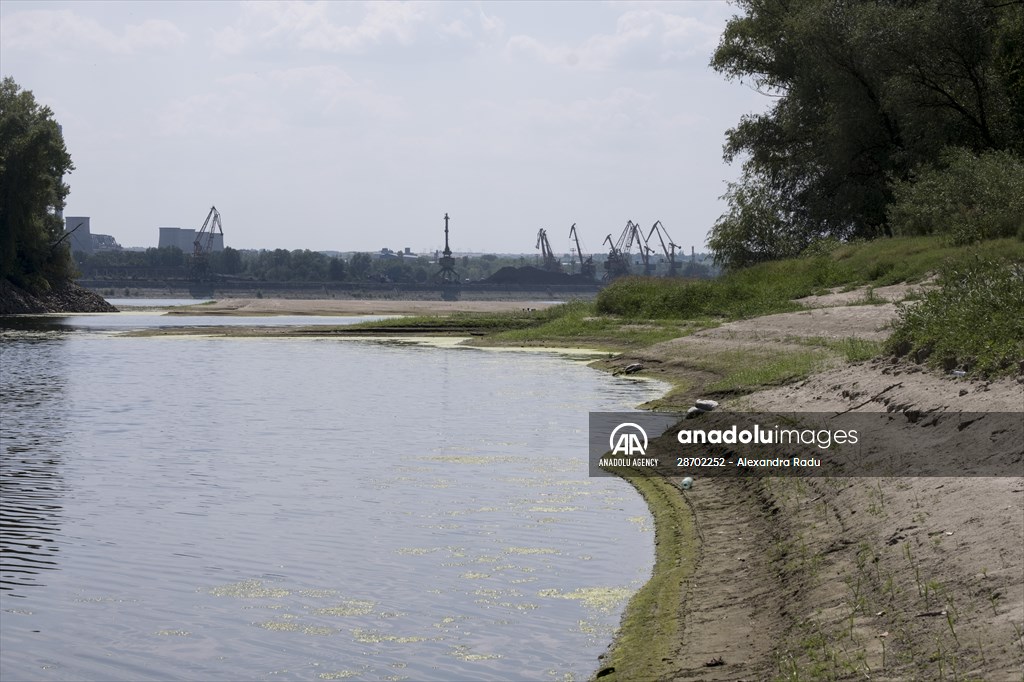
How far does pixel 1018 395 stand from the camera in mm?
14492

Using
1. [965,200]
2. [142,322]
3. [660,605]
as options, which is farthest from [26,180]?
[660,605]

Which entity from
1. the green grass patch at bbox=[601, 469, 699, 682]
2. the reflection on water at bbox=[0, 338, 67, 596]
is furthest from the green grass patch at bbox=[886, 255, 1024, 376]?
the reflection on water at bbox=[0, 338, 67, 596]

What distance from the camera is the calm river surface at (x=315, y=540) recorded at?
11094 millimetres

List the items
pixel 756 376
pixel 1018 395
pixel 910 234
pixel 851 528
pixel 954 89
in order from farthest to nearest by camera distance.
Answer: pixel 954 89, pixel 910 234, pixel 756 376, pixel 1018 395, pixel 851 528

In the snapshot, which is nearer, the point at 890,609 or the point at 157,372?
the point at 890,609

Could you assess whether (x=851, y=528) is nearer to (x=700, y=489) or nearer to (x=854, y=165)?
(x=700, y=489)

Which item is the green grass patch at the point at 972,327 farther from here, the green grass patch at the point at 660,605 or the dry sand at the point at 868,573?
the green grass patch at the point at 660,605

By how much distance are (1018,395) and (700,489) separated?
15.2ft

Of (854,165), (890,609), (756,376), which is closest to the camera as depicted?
(890,609)

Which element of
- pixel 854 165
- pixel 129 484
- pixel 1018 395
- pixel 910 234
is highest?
pixel 854 165

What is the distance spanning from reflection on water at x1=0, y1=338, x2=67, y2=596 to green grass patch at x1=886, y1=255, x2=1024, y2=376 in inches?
455

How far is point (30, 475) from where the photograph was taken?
2080 cm

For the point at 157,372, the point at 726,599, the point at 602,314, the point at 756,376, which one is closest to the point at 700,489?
the point at 726,599

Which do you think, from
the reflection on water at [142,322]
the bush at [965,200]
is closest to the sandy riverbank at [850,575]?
the bush at [965,200]
